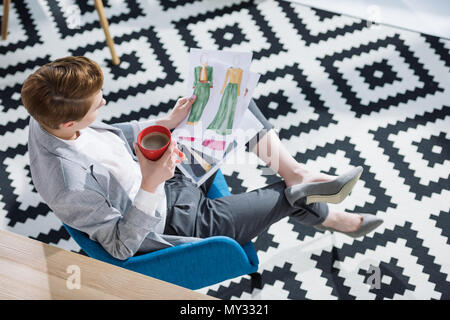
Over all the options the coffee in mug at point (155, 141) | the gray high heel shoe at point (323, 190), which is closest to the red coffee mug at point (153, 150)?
the coffee in mug at point (155, 141)

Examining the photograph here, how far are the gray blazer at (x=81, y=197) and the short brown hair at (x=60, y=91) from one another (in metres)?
0.08

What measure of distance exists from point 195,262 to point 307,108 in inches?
52.7

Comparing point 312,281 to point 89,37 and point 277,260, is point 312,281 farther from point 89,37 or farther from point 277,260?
point 89,37

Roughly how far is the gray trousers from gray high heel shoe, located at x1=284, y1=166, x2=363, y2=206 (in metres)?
0.04

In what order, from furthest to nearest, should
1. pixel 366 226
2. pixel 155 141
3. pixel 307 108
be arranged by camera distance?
pixel 307 108
pixel 366 226
pixel 155 141

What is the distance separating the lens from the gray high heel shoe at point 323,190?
1743mm

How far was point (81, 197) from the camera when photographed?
4.42ft

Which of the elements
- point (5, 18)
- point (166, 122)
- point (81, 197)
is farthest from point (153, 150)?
point (5, 18)

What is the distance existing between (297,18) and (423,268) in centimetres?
157

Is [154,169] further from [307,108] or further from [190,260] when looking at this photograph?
[307,108]

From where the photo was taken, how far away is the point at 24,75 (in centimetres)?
279

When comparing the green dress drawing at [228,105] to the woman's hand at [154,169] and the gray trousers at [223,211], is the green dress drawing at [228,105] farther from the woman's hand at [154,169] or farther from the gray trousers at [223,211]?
the woman's hand at [154,169]
